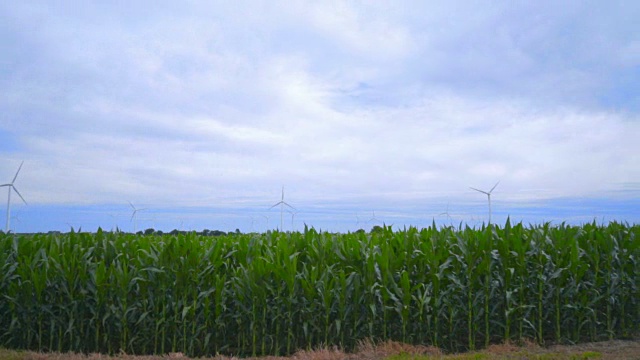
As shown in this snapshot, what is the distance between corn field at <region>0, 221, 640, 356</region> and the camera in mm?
8797

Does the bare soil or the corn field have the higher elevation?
the corn field

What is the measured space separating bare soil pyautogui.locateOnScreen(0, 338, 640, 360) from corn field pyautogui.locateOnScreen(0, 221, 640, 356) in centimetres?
35

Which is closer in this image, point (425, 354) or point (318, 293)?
point (425, 354)

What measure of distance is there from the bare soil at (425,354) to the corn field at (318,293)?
1.14ft

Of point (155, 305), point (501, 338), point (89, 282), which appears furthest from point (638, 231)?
point (89, 282)

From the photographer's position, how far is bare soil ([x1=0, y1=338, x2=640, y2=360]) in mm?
8039

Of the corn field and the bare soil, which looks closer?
the bare soil

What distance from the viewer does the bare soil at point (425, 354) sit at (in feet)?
26.4

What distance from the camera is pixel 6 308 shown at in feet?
32.8

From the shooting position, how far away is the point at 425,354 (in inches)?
332

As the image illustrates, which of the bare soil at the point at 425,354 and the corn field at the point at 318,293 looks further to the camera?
the corn field at the point at 318,293

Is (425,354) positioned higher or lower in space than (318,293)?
lower

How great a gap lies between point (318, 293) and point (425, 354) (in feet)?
6.70

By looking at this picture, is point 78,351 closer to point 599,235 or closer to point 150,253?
point 150,253
